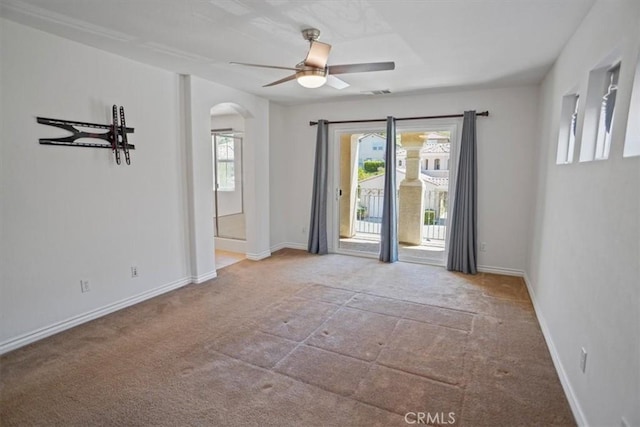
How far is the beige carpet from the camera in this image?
200cm

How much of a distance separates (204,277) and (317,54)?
301 cm

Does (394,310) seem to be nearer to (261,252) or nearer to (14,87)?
(261,252)

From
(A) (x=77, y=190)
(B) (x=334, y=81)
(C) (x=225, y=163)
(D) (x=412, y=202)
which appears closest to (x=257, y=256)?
(C) (x=225, y=163)

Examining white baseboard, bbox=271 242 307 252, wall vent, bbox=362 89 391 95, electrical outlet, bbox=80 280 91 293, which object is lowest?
white baseboard, bbox=271 242 307 252

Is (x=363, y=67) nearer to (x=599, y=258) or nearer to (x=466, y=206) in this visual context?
(x=599, y=258)

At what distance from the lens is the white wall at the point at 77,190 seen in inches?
102

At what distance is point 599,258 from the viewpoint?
1.77 meters

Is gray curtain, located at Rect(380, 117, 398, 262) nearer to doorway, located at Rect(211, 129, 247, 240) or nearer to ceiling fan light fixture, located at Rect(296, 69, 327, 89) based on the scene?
doorway, located at Rect(211, 129, 247, 240)

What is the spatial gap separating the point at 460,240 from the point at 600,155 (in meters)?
2.67

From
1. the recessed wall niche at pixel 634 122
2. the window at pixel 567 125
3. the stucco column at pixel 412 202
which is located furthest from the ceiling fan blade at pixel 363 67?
the stucco column at pixel 412 202

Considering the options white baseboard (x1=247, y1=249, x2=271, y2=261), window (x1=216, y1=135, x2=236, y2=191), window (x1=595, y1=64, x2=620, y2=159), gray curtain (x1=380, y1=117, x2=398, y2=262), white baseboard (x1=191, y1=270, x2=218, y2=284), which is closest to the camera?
window (x1=595, y1=64, x2=620, y2=159)

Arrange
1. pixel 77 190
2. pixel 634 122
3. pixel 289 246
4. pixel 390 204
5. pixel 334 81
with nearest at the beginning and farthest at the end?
pixel 634 122 < pixel 77 190 < pixel 334 81 < pixel 390 204 < pixel 289 246

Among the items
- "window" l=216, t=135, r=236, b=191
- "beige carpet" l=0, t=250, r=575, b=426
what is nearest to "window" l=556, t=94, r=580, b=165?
"beige carpet" l=0, t=250, r=575, b=426

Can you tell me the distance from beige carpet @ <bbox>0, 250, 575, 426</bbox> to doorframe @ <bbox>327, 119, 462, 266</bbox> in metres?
1.40
